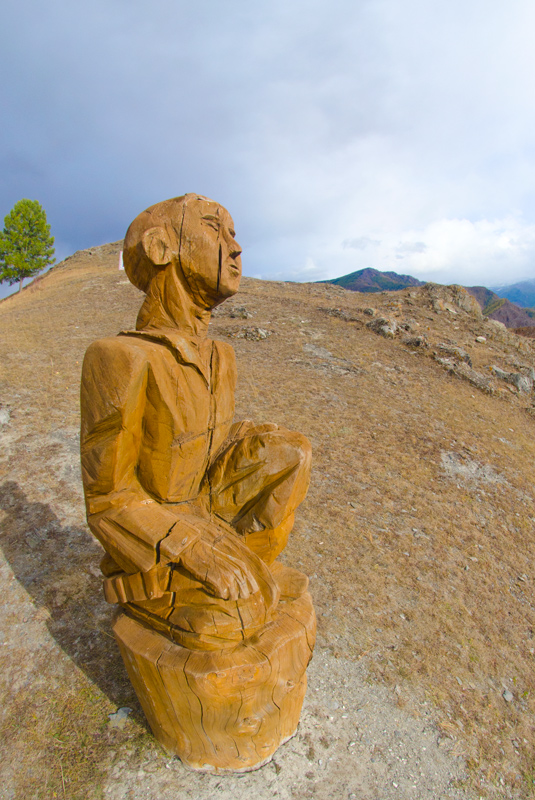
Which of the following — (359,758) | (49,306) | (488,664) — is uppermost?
(49,306)

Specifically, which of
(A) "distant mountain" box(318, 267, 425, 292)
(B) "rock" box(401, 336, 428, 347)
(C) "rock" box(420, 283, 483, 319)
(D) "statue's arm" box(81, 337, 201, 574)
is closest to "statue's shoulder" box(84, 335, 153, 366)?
(D) "statue's arm" box(81, 337, 201, 574)

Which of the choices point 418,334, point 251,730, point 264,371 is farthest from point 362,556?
point 418,334

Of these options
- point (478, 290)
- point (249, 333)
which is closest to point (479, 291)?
point (478, 290)

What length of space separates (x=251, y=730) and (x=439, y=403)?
8394 millimetres

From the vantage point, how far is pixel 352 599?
4008mm

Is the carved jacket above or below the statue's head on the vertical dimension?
below

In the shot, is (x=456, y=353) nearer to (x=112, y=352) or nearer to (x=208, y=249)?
(x=208, y=249)

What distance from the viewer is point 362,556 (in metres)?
4.64

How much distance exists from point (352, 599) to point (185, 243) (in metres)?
3.50

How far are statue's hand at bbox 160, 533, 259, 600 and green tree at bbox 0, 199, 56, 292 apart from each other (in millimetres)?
27302

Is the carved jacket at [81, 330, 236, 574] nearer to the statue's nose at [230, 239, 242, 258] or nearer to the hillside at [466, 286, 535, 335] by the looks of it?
the statue's nose at [230, 239, 242, 258]

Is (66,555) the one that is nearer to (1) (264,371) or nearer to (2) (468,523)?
(2) (468,523)

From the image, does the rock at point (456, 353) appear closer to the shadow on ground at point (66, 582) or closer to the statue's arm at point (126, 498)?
the shadow on ground at point (66, 582)

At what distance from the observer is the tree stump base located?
196 centimetres
